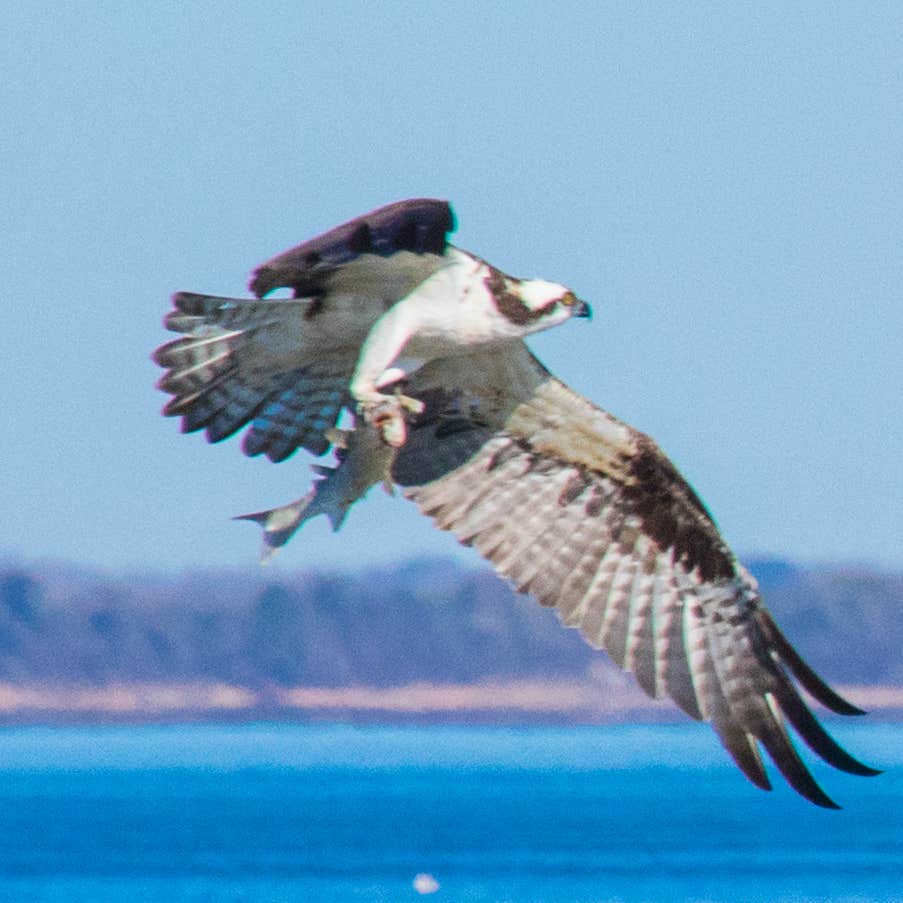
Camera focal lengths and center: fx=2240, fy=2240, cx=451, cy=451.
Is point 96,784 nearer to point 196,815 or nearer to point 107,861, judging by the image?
point 196,815

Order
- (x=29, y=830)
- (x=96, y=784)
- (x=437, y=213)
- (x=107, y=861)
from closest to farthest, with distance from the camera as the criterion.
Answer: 1. (x=437, y=213)
2. (x=107, y=861)
3. (x=29, y=830)
4. (x=96, y=784)

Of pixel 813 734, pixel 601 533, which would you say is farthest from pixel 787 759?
pixel 601 533

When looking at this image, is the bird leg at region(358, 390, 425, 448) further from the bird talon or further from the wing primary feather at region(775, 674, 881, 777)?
the wing primary feather at region(775, 674, 881, 777)

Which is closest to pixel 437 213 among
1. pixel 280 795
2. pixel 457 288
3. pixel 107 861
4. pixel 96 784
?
pixel 457 288

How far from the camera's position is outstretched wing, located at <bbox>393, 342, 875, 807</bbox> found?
1269 cm

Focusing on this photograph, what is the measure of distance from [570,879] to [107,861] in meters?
7.09

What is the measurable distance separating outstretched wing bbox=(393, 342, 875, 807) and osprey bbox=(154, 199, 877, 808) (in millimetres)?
10

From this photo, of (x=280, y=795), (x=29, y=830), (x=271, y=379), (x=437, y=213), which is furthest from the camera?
(x=280, y=795)

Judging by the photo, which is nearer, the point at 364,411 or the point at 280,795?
the point at 364,411

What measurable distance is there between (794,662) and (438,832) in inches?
1035

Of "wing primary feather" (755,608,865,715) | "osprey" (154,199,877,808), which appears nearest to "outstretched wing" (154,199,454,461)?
"osprey" (154,199,877,808)

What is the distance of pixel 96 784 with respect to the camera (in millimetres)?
59781

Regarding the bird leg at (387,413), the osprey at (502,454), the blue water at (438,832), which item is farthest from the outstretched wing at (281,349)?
the blue water at (438,832)

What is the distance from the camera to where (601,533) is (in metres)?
13.1
